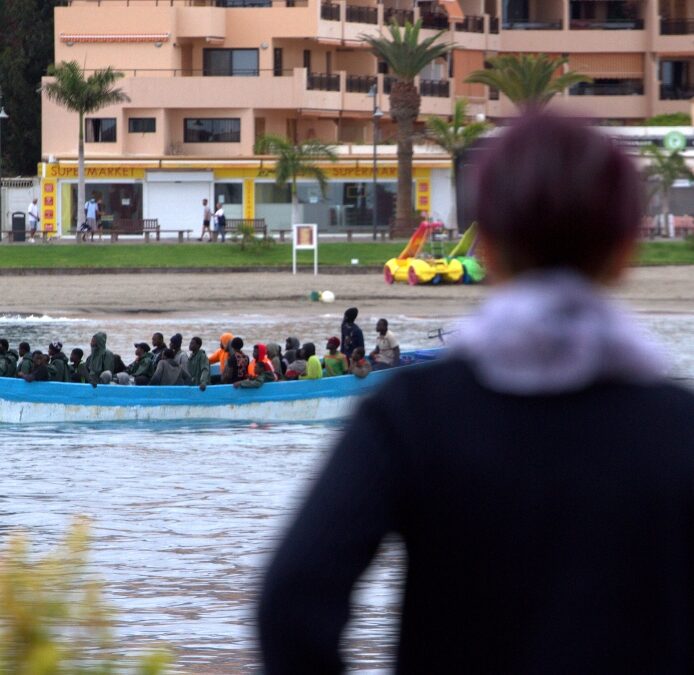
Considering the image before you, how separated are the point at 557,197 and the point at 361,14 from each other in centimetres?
6510

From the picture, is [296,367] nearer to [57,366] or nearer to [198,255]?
[57,366]

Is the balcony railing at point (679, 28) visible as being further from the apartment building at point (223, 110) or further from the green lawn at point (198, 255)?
the green lawn at point (198, 255)

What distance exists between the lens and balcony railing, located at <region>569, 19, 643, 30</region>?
72.2 m

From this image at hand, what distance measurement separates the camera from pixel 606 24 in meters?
72.3

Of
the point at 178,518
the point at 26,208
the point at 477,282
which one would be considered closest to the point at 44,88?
the point at 26,208

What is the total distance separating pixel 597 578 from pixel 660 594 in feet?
0.31

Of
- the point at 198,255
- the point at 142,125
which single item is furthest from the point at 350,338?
the point at 142,125

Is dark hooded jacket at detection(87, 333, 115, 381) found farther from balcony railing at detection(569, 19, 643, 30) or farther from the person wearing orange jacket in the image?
balcony railing at detection(569, 19, 643, 30)

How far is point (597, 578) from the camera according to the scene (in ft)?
7.45

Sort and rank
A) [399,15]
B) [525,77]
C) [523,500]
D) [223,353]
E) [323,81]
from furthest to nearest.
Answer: [399,15]
[323,81]
[525,77]
[223,353]
[523,500]

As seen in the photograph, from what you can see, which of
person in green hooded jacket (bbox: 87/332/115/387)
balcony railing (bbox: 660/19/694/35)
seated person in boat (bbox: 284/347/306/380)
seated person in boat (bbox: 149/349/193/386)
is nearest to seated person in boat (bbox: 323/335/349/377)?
seated person in boat (bbox: 284/347/306/380)

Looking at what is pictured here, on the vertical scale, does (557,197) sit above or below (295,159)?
Answer: below

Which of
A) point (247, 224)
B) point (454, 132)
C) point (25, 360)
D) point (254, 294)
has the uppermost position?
point (454, 132)

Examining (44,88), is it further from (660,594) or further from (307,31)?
(660,594)
